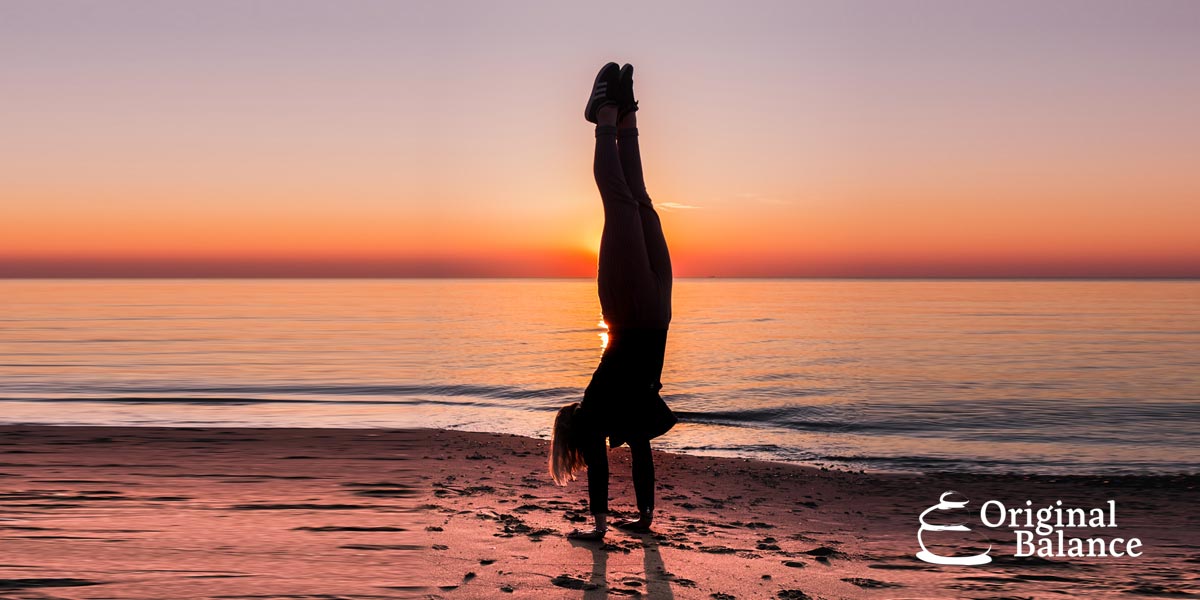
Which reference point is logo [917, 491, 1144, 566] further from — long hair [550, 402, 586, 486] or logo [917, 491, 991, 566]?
long hair [550, 402, 586, 486]

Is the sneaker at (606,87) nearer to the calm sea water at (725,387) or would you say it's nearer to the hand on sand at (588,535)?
the hand on sand at (588,535)

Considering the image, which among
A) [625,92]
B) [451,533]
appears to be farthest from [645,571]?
[625,92]

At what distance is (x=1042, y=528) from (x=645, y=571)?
4999mm

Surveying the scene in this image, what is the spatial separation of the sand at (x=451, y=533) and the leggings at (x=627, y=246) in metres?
1.18

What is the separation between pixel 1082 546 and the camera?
7773 mm

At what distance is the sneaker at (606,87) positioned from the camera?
6.80 m

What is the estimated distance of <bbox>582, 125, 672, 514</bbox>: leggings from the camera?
6773 millimetres

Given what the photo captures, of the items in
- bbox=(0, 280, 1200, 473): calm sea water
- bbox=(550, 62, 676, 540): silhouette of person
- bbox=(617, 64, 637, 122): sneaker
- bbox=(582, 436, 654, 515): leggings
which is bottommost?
bbox=(0, 280, 1200, 473): calm sea water

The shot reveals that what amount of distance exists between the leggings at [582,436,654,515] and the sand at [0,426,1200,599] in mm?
312

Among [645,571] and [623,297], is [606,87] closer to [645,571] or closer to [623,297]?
[623,297]

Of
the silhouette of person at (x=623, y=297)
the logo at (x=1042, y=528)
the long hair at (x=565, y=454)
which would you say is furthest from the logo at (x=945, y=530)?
the long hair at (x=565, y=454)

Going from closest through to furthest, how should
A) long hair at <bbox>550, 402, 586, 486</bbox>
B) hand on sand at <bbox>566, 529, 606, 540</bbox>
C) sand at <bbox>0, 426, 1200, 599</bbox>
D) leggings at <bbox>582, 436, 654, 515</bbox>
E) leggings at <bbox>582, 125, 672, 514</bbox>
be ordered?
1. sand at <bbox>0, 426, 1200, 599</bbox>
2. leggings at <bbox>582, 125, 672, 514</bbox>
3. hand on sand at <bbox>566, 529, 606, 540</bbox>
4. leggings at <bbox>582, 436, 654, 515</bbox>
5. long hair at <bbox>550, 402, 586, 486</bbox>

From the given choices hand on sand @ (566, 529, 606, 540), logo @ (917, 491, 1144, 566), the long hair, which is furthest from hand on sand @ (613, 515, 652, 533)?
logo @ (917, 491, 1144, 566)

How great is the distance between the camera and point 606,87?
6805 mm
